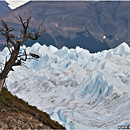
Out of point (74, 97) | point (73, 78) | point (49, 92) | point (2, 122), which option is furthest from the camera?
point (73, 78)

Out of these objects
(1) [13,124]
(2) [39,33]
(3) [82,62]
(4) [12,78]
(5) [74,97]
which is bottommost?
(1) [13,124]

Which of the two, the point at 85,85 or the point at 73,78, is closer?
the point at 85,85

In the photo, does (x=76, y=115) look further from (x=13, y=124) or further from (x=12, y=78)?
(x=12, y=78)

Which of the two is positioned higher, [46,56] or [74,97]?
[46,56]

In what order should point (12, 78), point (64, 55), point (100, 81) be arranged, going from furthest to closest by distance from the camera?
point (64, 55) < point (12, 78) < point (100, 81)

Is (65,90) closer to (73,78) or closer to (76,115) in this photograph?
(73,78)

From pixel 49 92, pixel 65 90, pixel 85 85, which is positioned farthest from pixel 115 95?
pixel 49 92
